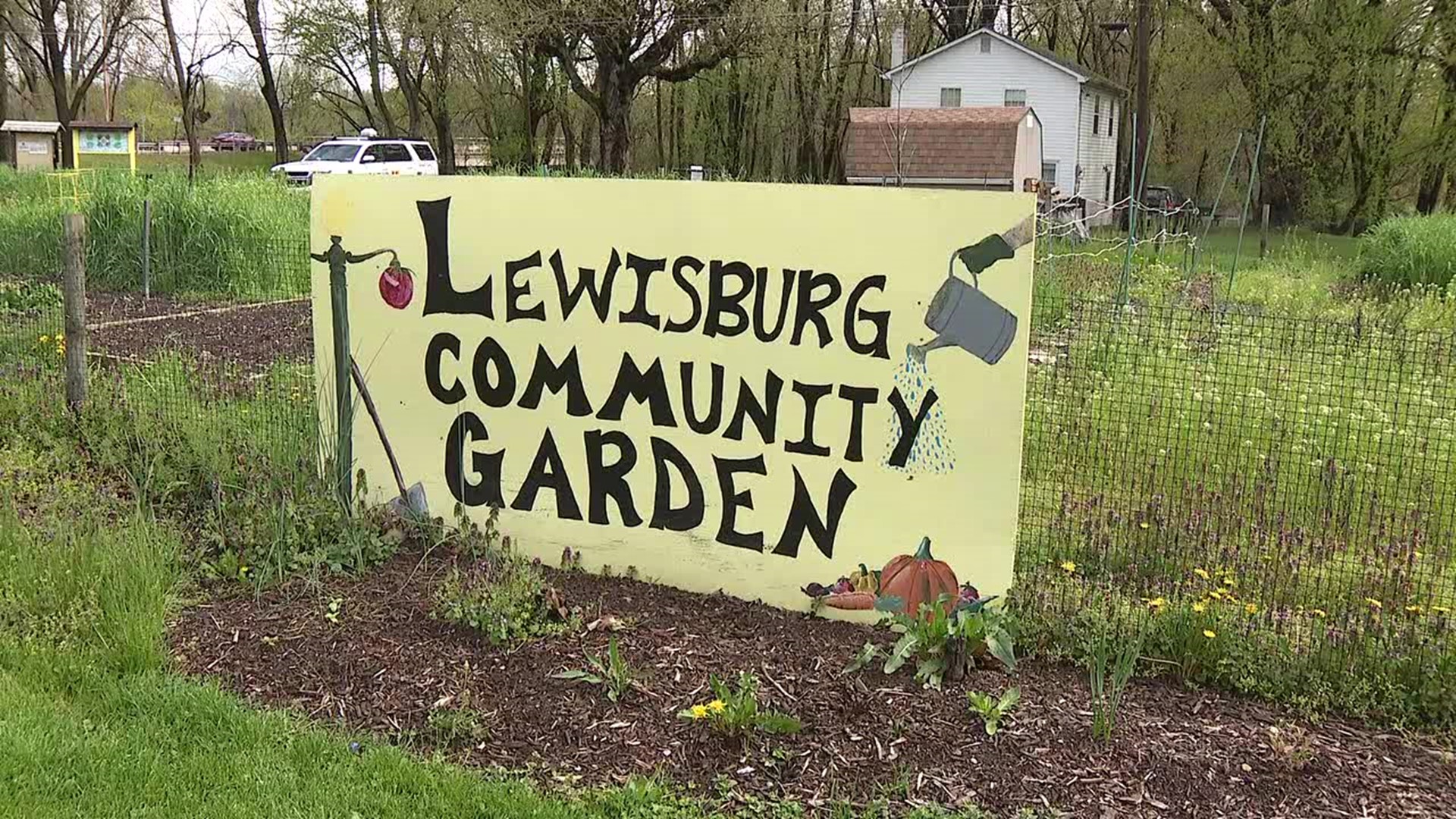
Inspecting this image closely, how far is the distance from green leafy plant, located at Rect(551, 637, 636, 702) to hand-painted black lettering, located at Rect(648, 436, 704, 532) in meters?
0.81

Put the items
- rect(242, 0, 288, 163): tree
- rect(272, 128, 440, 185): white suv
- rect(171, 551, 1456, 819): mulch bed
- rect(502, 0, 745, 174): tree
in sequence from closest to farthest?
rect(171, 551, 1456, 819): mulch bed → rect(272, 128, 440, 185): white suv → rect(502, 0, 745, 174): tree → rect(242, 0, 288, 163): tree

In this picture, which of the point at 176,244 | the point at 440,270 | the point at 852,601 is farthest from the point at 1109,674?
the point at 176,244

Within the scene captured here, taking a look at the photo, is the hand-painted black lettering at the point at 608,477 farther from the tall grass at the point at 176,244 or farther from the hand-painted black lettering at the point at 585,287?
the tall grass at the point at 176,244

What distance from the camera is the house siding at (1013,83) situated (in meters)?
38.9

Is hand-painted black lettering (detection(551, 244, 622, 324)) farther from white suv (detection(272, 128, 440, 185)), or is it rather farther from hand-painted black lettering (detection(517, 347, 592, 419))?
white suv (detection(272, 128, 440, 185))

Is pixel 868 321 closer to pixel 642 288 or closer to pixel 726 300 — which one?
pixel 726 300

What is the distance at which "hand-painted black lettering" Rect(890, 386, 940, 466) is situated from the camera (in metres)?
3.94

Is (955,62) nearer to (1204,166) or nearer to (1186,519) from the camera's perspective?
(1204,166)

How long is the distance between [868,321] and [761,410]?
0.51 m

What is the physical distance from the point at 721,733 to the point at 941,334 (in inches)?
57.4

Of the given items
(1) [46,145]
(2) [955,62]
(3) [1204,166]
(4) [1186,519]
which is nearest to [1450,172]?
(3) [1204,166]

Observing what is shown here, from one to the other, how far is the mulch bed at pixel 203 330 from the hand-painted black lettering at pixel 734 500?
3859 mm

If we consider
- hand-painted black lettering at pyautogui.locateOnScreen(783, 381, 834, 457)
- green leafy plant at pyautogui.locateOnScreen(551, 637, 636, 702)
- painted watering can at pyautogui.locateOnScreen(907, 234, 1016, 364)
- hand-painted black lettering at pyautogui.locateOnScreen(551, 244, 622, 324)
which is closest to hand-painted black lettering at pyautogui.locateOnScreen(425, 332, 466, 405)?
hand-painted black lettering at pyautogui.locateOnScreen(551, 244, 622, 324)

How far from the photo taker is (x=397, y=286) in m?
4.88
